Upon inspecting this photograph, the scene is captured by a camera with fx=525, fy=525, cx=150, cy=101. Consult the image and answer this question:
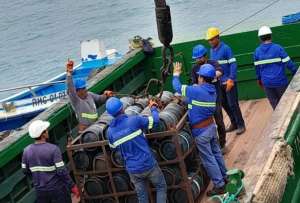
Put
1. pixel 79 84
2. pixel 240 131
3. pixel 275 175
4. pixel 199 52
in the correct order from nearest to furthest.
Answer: pixel 275 175
pixel 79 84
pixel 199 52
pixel 240 131

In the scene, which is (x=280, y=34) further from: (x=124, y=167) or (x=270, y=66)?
(x=124, y=167)

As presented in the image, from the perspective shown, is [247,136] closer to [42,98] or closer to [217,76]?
[217,76]

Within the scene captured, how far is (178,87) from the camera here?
18.5 ft

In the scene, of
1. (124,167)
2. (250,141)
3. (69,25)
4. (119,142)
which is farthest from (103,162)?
(69,25)

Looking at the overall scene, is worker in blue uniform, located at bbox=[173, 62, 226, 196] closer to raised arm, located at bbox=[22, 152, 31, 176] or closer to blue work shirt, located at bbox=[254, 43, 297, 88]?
blue work shirt, located at bbox=[254, 43, 297, 88]

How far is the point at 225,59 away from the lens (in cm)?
691

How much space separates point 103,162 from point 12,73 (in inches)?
799

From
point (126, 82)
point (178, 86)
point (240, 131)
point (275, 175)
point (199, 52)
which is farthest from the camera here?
point (126, 82)

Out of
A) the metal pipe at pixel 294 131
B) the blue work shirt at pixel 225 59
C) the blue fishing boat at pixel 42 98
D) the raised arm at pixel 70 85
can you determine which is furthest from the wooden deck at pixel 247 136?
→ the blue fishing boat at pixel 42 98

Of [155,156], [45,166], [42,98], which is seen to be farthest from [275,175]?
[42,98]

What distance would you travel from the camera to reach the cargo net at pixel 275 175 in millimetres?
2846

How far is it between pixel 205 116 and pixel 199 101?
18cm

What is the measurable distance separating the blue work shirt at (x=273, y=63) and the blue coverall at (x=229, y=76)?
0.36m

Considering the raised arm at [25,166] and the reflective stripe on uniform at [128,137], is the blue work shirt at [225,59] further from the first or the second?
the raised arm at [25,166]
